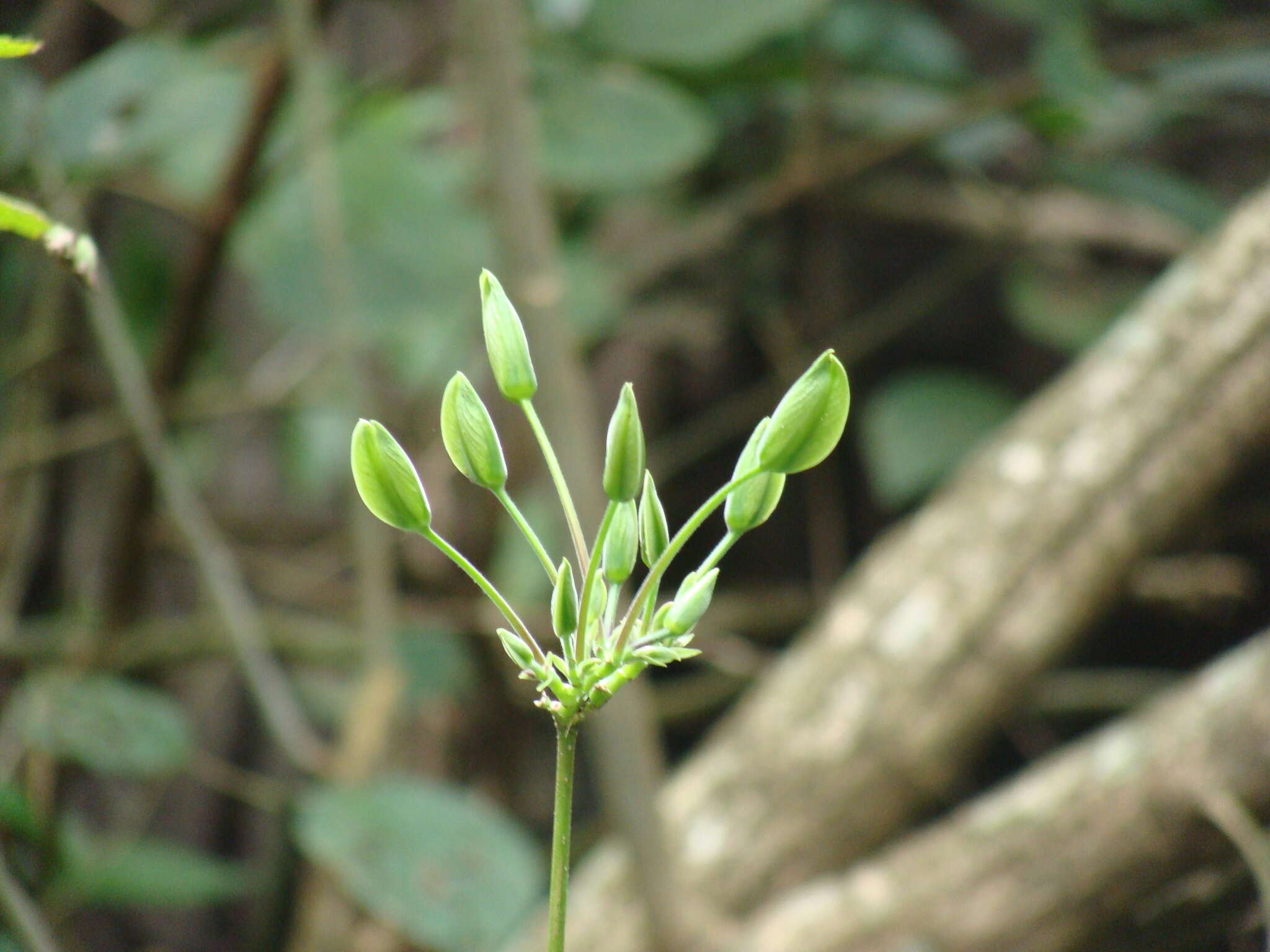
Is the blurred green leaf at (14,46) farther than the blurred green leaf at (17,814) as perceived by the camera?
No

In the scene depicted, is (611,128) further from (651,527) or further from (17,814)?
(651,527)

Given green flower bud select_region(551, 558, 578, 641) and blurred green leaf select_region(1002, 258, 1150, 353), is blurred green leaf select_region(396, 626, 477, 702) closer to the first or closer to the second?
blurred green leaf select_region(1002, 258, 1150, 353)

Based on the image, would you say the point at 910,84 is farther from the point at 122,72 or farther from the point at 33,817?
the point at 33,817

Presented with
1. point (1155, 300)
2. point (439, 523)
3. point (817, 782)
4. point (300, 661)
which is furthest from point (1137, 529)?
point (300, 661)

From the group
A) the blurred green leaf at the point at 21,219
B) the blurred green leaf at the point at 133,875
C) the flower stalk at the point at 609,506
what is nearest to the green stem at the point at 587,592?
the flower stalk at the point at 609,506

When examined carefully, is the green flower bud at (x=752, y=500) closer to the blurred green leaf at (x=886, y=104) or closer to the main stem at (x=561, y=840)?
the main stem at (x=561, y=840)
